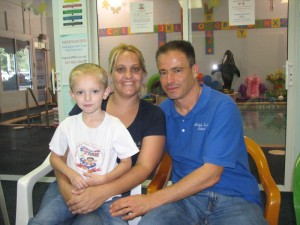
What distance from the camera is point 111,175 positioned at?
1386mm

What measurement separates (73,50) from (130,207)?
198cm

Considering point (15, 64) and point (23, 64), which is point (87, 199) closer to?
point (15, 64)

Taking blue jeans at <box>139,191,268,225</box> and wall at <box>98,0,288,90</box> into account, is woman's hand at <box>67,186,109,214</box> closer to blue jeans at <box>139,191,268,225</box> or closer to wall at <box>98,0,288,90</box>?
blue jeans at <box>139,191,268,225</box>

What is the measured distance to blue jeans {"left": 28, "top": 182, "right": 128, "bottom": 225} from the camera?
131 centimetres

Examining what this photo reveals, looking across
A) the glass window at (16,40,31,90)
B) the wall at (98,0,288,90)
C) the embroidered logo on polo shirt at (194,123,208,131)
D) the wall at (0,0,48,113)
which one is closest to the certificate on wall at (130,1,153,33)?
the wall at (98,0,288,90)

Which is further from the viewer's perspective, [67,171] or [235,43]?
[235,43]

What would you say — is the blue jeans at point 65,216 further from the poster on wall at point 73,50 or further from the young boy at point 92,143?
the poster on wall at point 73,50

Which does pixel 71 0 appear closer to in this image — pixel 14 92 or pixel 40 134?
pixel 40 134

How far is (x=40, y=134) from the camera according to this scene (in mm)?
5375

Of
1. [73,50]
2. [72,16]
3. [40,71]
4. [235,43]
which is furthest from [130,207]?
[40,71]

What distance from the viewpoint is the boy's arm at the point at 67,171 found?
1.34 m

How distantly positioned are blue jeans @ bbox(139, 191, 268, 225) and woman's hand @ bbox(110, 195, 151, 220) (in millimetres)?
33

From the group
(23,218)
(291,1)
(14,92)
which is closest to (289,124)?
(291,1)

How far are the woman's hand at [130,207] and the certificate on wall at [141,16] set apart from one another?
198 cm
